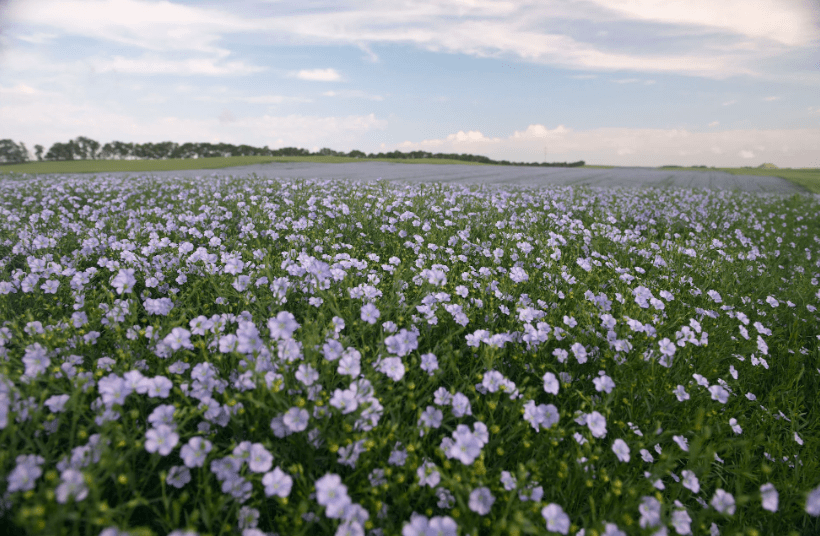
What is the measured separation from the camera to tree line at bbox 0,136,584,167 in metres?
68.2

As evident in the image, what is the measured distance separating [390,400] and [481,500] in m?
0.61

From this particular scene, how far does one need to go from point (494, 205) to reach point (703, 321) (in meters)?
4.00

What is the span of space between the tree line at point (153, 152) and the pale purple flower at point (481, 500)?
6730 cm

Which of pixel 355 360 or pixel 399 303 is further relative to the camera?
pixel 399 303

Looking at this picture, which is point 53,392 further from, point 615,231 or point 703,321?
point 615,231

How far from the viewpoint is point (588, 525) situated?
1666 mm

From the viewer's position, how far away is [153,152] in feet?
258

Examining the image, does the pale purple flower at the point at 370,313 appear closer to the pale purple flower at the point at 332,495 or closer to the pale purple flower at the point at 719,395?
the pale purple flower at the point at 332,495

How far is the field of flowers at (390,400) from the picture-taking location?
5.06 ft

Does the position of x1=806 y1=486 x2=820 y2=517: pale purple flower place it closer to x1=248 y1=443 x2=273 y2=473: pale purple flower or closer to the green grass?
x1=248 y1=443 x2=273 y2=473: pale purple flower

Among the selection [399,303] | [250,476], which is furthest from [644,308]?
[250,476]

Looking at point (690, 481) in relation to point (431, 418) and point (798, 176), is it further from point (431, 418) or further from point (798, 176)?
point (798, 176)

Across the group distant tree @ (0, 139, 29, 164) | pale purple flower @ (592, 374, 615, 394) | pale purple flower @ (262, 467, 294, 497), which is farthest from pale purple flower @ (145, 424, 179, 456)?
distant tree @ (0, 139, 29, 164)

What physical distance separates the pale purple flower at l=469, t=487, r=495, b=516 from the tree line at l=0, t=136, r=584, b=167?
6730 cm
